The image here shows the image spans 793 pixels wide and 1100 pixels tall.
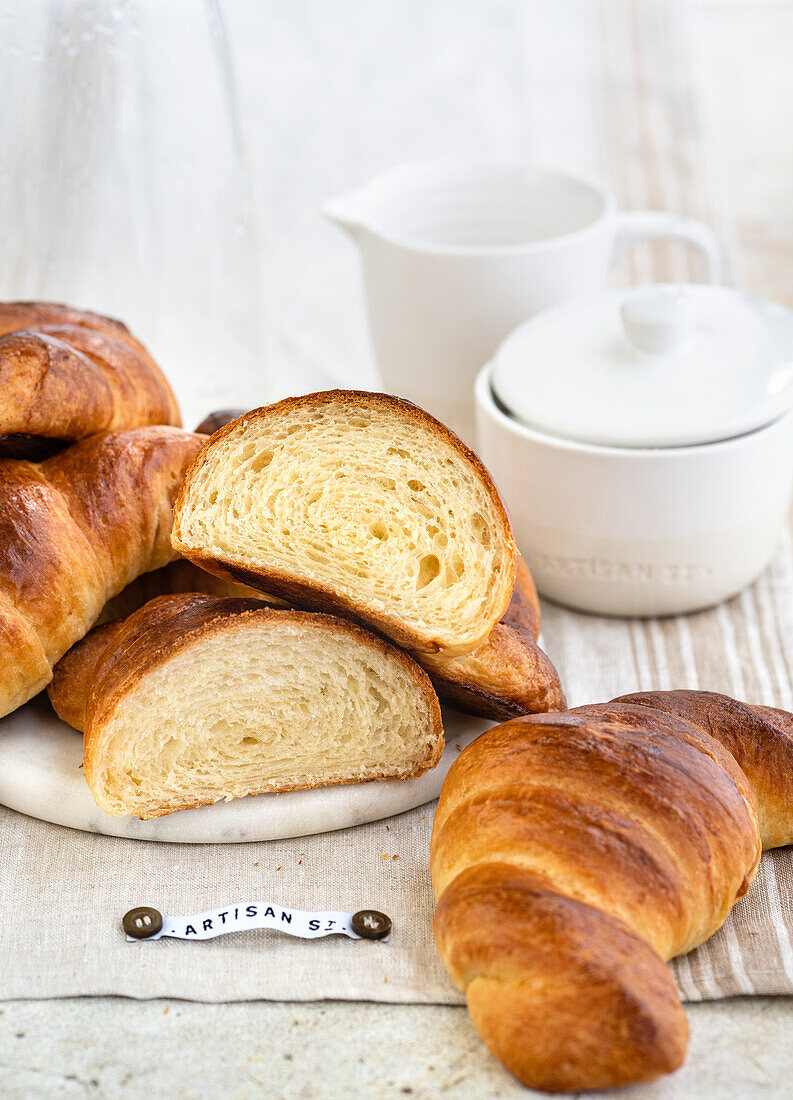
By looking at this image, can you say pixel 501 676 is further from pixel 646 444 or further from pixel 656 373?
pixel 656 373

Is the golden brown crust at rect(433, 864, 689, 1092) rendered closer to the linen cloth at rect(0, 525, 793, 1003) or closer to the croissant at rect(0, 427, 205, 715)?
the linen cloth at rect(0, 525, 793, 1003)

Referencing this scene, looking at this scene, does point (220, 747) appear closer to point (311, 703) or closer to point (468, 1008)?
point (311, 703)

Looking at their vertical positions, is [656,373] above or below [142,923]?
above

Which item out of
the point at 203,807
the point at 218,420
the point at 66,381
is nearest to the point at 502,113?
the point at 218,420

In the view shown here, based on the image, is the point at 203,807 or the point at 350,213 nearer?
the point at 203,807

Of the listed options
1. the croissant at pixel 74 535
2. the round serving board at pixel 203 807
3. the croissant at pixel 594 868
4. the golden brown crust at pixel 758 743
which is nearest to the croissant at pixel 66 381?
the croissant at pixel 74 535
